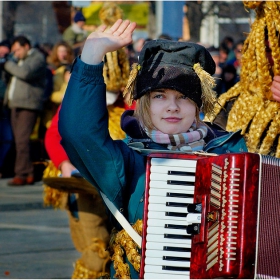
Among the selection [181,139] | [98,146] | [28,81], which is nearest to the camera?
[98,146]

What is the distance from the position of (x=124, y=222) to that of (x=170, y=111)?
1.66 feet

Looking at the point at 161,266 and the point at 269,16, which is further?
the point at 269,16

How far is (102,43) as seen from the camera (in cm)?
311

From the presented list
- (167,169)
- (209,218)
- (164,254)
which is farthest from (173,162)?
(164,254)

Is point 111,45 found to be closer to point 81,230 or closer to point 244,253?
point 244,253

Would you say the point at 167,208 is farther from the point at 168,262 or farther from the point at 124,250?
the point at 124,250

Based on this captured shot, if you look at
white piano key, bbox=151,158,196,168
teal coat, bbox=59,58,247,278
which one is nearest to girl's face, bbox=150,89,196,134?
teal coat, bbox=59,58,247,278

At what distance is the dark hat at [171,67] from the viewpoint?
336 cm

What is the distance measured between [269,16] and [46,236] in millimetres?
4425

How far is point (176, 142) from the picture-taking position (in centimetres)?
341

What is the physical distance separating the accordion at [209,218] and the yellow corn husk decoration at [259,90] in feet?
3.84

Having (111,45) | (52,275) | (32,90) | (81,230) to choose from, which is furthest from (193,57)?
(32,90)

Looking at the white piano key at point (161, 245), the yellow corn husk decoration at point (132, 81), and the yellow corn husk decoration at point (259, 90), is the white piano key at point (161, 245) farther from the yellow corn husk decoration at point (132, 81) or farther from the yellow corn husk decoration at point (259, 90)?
the yellow corn husk decoration at point (259, 90)

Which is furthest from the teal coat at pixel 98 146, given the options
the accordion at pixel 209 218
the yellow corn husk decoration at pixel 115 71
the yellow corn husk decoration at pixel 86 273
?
the yellow corn husk decoration at pixel 115 71
